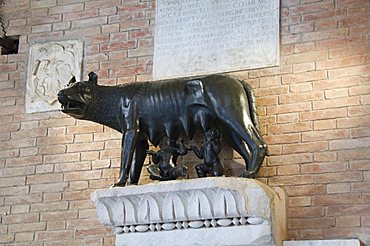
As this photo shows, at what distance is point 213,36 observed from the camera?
14.6ft

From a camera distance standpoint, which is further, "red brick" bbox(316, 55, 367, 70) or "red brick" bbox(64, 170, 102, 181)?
"red brick" bbox(64, 170, 102, 181)


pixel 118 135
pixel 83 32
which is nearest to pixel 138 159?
pixel 118 135

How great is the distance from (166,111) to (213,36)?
1.99 feet

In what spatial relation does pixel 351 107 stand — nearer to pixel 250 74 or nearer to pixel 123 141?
pixel 250 74

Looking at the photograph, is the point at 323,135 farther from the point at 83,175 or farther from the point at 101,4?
the point at 101,4

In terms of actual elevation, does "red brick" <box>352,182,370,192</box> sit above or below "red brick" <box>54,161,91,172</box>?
below

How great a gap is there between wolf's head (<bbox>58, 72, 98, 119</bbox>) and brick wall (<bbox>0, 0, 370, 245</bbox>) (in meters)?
0.35

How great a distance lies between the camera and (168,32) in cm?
459

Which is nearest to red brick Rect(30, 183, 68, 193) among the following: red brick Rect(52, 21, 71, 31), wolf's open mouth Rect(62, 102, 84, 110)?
wolf's open mouth Rect(62, 102, 84, 110)

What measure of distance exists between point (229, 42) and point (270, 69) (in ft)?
1.03

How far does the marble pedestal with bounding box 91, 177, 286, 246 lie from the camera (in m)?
3.70

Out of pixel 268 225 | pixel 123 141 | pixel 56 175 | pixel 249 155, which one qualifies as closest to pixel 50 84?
pixel 56 175

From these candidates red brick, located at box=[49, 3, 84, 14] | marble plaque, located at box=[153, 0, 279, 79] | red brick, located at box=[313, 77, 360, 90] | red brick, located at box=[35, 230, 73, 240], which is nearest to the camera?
red brick, located at box=[313, 77, 360, 90]

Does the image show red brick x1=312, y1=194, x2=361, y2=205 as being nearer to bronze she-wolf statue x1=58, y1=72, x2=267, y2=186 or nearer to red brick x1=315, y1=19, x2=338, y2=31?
bronze she-wolf statue x1=58, y1=72, x2=267, y2=186
